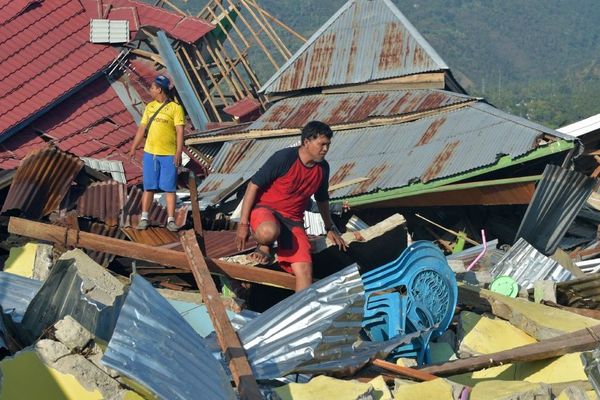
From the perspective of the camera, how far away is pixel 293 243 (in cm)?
867

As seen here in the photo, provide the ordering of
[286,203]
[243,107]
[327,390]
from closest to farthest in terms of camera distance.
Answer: [327,390], [286,203], [243,107]

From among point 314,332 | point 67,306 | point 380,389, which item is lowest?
point 380,389

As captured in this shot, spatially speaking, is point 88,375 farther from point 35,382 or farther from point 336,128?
point 336,128

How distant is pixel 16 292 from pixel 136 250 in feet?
3.71

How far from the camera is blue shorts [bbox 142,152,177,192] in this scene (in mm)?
9867

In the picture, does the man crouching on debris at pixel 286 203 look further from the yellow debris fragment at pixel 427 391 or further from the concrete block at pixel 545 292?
the concrete block at pixel 545 292

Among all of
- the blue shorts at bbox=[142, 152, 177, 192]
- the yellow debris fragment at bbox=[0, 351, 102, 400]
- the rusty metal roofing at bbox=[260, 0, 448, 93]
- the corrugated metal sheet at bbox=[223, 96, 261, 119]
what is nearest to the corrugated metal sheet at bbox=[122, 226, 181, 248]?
the blue shorts at bbox=[142, 152, 177, 192]

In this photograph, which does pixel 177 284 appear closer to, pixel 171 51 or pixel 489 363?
pixel 489 363

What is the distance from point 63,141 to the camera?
1659 centimetres

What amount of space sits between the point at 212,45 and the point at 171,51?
2006 millimetres

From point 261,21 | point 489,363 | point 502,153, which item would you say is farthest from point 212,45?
point 489,363

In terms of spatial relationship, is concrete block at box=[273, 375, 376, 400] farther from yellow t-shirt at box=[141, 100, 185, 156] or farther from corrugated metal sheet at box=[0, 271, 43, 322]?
yellow t-shirt at box=[141, 100, 185, 156]

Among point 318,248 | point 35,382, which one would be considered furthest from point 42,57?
point 35,382

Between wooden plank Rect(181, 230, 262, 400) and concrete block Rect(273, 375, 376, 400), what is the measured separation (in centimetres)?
17
